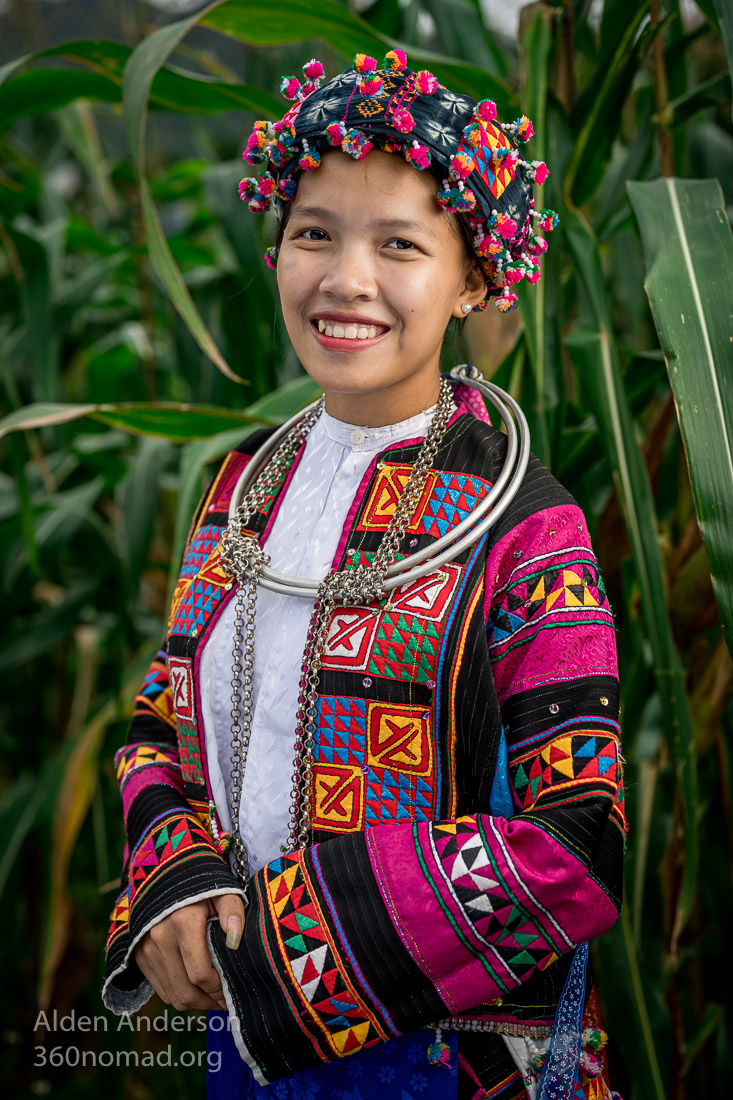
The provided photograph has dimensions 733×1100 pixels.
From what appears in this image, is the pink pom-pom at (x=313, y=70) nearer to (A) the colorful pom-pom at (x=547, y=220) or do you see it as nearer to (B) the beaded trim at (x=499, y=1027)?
(A) the colorful pom-pom at (x=547, y=220)

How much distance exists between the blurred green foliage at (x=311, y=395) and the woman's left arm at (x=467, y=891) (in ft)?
0.45

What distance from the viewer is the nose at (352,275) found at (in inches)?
25.5

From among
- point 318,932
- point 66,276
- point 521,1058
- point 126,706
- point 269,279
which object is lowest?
point 521,1058

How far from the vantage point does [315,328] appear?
69cm

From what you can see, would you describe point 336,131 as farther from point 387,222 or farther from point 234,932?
point 234,932

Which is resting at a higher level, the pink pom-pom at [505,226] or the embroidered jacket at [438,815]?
the pink pom-pom at [505,226]

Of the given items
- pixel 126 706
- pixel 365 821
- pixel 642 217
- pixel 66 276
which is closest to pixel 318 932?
pixel 365 821

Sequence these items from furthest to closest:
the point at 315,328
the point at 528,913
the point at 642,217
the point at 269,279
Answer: the point at 269,279
the point at 642,217
the point at 315,328
the point at 528,913

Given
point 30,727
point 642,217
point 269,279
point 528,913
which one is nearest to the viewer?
point 528,913

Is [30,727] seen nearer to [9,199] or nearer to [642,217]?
[9,199]

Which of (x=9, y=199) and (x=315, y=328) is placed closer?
(x=315, y=328)

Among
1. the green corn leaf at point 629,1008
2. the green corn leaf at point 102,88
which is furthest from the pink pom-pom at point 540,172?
the green corn leaf at point 629,1008

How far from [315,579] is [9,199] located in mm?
973

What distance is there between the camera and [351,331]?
0.67 metres
